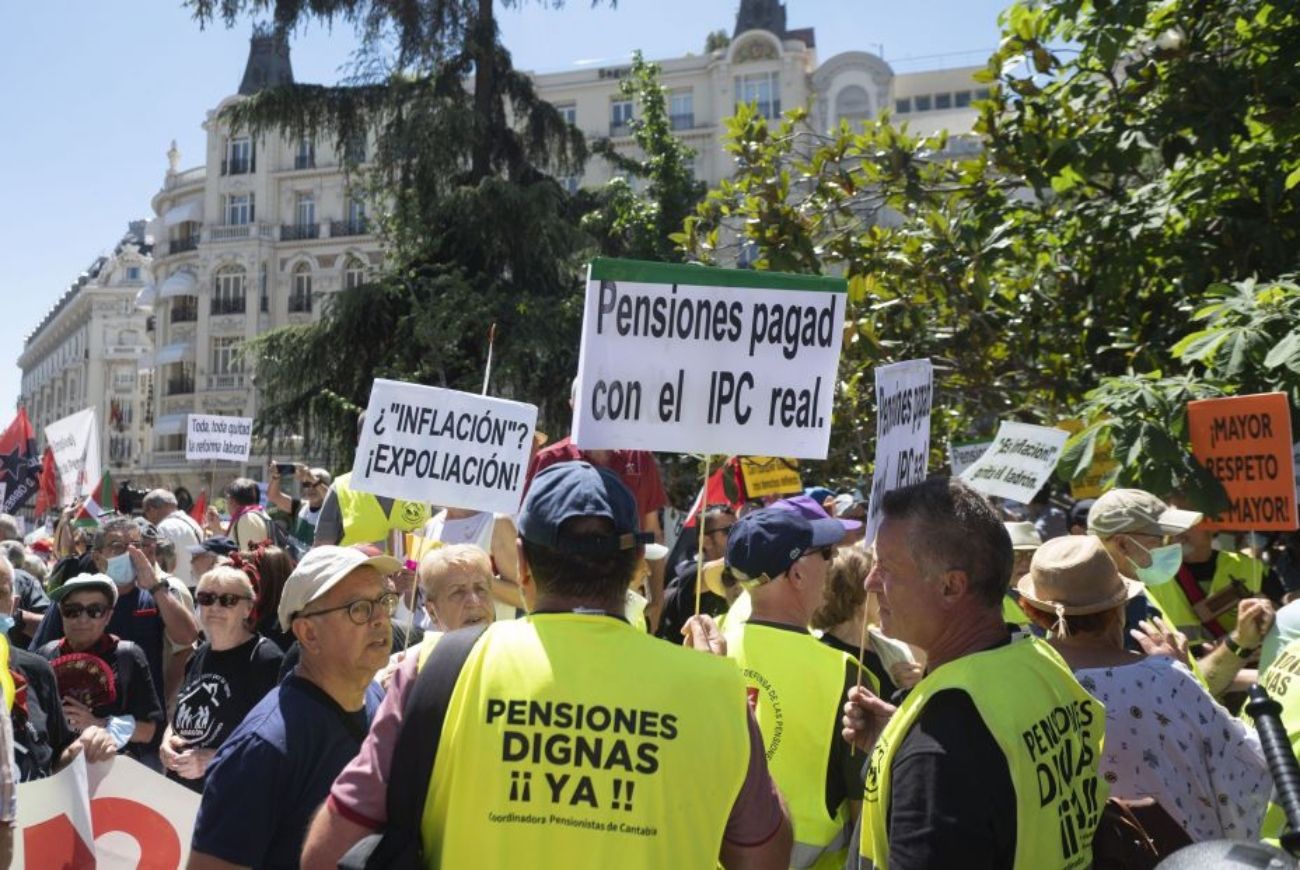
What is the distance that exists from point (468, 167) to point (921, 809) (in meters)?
20.1

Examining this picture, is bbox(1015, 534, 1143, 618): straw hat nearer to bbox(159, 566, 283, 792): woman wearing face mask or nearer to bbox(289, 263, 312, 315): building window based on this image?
bbox(159, 566, 283, 792): woman wearing face mask

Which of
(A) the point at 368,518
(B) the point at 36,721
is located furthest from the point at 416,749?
(A) the point at 368,518

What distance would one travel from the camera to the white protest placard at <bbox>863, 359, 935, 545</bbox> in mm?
4215

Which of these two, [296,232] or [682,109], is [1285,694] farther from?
[296,232]

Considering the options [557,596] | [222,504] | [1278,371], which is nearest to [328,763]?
[557,596]

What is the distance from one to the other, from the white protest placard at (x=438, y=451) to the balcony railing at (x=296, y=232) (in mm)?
55858

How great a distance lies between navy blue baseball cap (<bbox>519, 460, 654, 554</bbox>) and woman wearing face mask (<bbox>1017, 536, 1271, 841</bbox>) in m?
1.36

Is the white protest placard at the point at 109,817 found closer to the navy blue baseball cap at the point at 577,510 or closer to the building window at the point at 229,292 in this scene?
the navy blue baseball cap at the point at 577,510

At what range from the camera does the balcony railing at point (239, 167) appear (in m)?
60.8

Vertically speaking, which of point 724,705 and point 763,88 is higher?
point 763,88

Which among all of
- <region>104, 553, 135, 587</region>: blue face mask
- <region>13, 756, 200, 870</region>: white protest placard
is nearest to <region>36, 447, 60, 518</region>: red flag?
<region>104, 553, 135, 587</region>: blue face mask

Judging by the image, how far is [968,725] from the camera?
248 centimetres

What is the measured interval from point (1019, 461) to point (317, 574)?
592 centimetres

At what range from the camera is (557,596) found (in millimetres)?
2623
